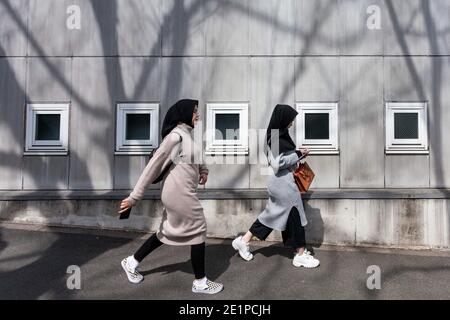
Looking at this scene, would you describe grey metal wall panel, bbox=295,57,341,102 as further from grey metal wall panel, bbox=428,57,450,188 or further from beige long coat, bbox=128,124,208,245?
beige long coat, bbox=128,124,208,245

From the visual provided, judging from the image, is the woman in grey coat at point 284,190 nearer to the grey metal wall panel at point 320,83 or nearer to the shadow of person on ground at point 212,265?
the shadow of person on ground at point 212,265

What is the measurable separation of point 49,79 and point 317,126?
424 centimetres

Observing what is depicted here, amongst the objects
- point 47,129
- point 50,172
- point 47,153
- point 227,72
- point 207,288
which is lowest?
point 207,288

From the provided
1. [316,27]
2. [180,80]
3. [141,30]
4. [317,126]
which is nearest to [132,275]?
[180,80]

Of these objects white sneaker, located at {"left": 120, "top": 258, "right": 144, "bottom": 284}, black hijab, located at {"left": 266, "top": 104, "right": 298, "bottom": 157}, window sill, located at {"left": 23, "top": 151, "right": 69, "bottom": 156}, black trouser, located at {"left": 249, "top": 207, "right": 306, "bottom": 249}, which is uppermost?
black hijab, located at {"left": 266, "top": 104, "right": 298, "bottom": 157}

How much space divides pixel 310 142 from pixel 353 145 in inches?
25.9

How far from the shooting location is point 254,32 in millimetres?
6016

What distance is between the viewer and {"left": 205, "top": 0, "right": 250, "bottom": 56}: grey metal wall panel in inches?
237

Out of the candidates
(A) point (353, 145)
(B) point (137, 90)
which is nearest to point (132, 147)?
(B) point (137, 90)

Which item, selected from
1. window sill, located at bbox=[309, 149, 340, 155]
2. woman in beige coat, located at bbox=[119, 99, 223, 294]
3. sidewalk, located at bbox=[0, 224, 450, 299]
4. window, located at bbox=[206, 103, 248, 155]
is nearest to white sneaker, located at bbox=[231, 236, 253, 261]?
sidewalk, located at bbox=[0, 224, 450, 299]

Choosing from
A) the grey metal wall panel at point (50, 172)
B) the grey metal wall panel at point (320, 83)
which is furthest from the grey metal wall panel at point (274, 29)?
the grey metal wall panel at point (50, 172)

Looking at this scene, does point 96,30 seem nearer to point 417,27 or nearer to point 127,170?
point 127,170

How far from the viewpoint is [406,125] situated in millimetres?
5957

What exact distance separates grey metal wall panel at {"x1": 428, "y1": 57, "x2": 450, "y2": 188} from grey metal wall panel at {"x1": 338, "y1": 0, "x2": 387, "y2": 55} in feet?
3.02
